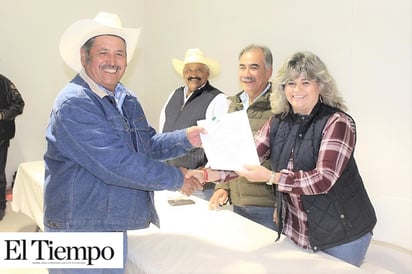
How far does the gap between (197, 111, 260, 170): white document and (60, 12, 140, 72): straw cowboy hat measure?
1.70 ft

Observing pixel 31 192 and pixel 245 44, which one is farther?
pixel 245 44

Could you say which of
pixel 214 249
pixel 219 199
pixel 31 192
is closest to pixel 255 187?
pixel 219 199

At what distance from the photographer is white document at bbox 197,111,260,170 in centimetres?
170

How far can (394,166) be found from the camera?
2.48 metres

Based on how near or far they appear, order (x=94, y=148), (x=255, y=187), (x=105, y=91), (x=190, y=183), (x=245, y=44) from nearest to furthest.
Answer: (x=94, y=148) < (x=105, y=91) < (x=190, y=183) < (x=255, y=187) < (x=245, y=44)

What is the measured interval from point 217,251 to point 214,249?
0.07 ft

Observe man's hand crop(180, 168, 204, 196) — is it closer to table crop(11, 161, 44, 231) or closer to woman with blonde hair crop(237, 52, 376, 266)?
woman with blonde hair crop(237, 52, 376, 266)

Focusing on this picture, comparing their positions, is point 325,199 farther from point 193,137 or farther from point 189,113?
point 189,113

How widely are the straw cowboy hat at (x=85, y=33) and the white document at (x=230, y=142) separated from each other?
52 centimetres

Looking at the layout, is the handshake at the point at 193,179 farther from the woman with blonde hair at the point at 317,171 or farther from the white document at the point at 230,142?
the woman with blonde hair at the point at 317,171

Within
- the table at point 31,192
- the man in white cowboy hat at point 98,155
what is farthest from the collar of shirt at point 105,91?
the table at point 31,192

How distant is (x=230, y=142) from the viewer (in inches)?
68.0

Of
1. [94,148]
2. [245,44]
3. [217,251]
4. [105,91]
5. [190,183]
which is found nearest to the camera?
[94,148]

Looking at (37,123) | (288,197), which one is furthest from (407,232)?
(37,123)
